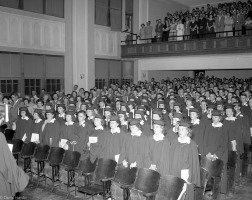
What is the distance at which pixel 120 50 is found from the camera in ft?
66.1

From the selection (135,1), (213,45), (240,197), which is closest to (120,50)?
(135,1)

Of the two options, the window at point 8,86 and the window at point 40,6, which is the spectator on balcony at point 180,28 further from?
the window at point 8,86

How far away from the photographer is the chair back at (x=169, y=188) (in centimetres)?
442

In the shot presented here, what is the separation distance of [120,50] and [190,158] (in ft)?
51.6

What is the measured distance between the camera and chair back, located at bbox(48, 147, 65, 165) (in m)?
6.29

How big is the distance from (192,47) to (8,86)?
32.9ft

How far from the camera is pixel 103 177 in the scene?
17.9 ft

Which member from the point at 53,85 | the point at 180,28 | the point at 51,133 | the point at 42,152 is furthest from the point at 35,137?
the point at 180,28

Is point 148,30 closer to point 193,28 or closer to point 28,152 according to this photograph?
point 193,28

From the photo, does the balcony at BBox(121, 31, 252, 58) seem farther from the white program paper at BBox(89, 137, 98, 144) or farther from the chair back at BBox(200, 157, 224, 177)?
the white program paper at BBox(89, 137, 98, 144)

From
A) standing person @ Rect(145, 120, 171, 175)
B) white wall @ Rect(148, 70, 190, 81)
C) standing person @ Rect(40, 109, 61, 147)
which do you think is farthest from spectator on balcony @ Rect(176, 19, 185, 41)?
standing person @ Rect(145, 120, 171, 175)

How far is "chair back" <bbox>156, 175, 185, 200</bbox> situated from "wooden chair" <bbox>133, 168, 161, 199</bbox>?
0.09 metres

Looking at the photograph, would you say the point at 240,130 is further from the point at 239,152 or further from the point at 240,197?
the point at 240,197

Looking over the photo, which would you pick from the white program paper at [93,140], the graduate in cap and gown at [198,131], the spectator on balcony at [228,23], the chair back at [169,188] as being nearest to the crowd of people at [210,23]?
the spectator on balcony at [228,23]
